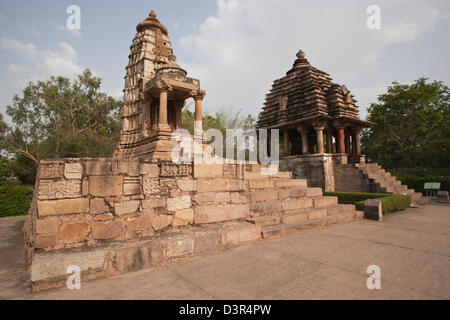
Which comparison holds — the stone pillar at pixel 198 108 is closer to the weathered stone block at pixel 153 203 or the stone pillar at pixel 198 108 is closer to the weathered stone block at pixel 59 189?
the weathered stone block at pixel 153 203

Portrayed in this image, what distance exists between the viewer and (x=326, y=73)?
1692 centimetres

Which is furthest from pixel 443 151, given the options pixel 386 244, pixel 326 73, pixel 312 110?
pixel 386 244

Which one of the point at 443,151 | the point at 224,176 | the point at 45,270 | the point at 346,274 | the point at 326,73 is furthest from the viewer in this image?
the point at 443,151

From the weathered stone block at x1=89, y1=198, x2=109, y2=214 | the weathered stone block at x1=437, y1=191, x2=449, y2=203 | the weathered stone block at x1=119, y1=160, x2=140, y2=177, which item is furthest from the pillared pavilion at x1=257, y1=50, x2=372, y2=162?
the weathered stone block at x1=89, y1=198, x2=109, y2=214

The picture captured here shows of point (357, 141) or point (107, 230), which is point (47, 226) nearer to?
point (107, 230)

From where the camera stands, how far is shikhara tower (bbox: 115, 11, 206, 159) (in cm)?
910

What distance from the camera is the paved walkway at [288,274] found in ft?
7.99

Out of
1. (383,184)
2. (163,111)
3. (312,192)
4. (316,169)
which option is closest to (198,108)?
(163,111)

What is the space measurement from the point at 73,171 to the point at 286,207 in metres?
4.61

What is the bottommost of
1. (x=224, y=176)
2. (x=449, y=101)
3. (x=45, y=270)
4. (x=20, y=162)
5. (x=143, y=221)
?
(x=45, y=270)

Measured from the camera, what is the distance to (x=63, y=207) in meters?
3.20

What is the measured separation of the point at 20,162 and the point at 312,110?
26.3m
